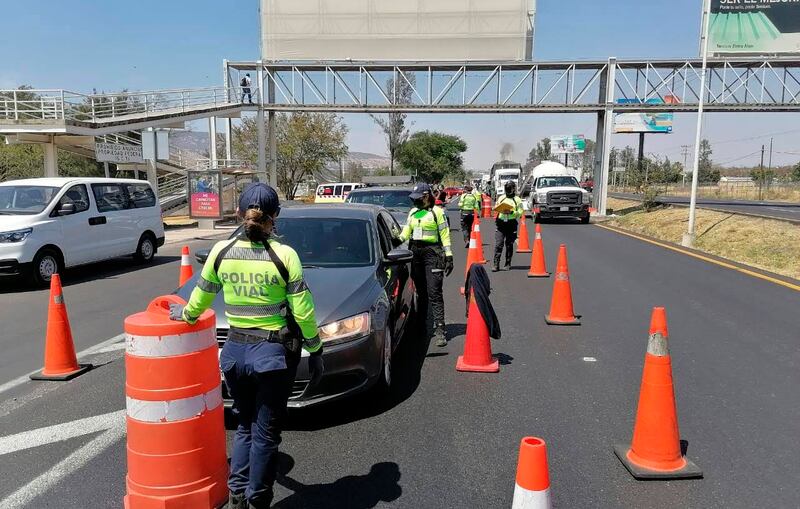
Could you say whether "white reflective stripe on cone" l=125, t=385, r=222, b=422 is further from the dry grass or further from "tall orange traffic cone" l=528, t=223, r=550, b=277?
the dry grass

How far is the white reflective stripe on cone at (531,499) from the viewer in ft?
7.73

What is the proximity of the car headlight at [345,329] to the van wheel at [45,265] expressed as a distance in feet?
25.3

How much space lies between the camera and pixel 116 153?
23.0 metres

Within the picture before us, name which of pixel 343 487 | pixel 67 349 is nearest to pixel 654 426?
pixel 343 487

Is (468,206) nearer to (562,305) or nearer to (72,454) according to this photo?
(562,305)

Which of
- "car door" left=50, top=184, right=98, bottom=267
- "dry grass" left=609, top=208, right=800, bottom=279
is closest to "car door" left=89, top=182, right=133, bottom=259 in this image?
"car door" left=50, top=184, right=98, bottom=267

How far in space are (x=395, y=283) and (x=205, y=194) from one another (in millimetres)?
19953

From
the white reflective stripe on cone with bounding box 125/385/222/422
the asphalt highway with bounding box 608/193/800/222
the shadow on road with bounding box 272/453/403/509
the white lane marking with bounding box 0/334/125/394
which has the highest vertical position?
the white reflective stripe on cone with bounding box 125/385/222/422

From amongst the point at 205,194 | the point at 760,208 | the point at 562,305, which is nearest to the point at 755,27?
the point at 760,208

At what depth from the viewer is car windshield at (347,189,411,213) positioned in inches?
526

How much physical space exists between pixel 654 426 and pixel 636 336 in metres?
3.34

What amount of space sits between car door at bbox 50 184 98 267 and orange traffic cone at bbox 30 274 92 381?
5.87 m

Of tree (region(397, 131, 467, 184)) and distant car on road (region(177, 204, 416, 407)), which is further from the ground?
tree (region(397, 131, 467, 184))

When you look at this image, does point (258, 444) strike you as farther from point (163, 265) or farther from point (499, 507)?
point (163, 265)
